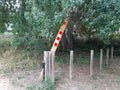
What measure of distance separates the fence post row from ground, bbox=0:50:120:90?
28 cm

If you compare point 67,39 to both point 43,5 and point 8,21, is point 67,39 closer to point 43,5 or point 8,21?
point 8,21

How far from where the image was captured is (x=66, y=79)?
521 cm

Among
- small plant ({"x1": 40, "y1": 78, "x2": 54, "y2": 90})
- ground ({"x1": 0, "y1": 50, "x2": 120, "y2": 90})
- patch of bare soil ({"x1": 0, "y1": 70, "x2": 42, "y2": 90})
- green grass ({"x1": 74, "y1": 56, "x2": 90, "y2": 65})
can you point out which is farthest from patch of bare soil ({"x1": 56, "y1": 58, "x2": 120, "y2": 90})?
patch of bare soil ({"x1": 0, "y1": 70, "x2": 42, "y2": 90})

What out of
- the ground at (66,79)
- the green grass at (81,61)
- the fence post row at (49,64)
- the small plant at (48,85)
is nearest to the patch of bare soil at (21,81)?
the ground at (66,79)

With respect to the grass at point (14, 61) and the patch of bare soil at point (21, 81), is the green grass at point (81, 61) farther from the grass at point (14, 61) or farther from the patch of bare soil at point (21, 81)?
the patch of bare soil at point (21, 81)

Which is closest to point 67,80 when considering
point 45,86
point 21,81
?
point 45,86

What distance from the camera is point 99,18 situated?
4570 mm

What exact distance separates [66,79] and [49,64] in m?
0.68

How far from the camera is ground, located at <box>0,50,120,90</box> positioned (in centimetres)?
493

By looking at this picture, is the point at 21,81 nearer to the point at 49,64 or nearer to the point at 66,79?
the point at 49,64

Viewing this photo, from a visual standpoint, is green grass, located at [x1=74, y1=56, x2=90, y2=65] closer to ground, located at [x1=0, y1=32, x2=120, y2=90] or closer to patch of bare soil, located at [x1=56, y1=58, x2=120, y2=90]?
ground, located at [x1=0, y1=32, x2=120, y2=90]

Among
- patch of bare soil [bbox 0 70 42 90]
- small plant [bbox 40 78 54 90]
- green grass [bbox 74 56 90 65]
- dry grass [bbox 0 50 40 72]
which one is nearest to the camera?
small plant [bbox 40 78 54 90]

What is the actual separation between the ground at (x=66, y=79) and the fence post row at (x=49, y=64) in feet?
0.92

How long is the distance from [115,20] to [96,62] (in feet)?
8.07
